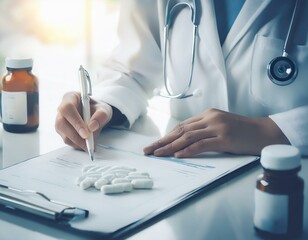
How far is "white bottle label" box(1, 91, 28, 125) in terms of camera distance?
137cm

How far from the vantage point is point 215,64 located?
137cm

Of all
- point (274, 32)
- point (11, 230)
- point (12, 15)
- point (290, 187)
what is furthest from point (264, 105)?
point (12, 15)

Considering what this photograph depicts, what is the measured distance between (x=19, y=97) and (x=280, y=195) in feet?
2.40

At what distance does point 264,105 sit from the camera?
4.40ft

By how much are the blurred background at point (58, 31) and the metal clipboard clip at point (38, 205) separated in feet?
5.98

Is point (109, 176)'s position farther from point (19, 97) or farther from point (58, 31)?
point (58, 31)

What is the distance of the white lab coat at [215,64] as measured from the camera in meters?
1.28

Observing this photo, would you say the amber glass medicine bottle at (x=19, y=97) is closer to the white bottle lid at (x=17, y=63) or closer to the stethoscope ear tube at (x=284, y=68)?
the white bottle lid at (x=17, y=63)

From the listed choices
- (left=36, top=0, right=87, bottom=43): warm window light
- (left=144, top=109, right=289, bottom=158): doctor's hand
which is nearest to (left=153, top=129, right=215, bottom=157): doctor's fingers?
(left=144, top=109, right=289, bottom=158): doctor's hand

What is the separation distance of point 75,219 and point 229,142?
15.6 inches

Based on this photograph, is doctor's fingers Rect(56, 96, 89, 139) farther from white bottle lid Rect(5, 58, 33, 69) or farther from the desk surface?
the desk surface

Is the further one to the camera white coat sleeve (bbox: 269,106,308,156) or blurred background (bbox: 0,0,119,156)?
blurred background (bbox: 0,0,119,156)

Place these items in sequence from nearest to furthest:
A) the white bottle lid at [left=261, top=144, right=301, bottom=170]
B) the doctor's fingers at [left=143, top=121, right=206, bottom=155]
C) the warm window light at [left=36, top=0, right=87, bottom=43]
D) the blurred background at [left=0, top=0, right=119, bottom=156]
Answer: the white bottle lid at [left=261, top=144, right=301, bottom=170], the doctor's fingers at [left=143, top=121, right=206, bottom=155], the blurred background at [left=0, top=0, right=119, bottom=156], the warm window light at [left=36, top=0, right=87, bottom=43]

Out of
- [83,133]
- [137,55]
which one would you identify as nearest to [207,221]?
[83,133]
